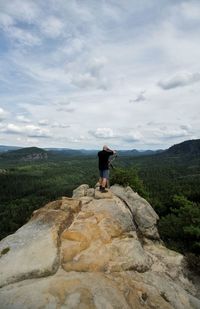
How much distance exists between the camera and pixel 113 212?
24016 mm

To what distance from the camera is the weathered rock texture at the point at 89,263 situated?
50.3ft

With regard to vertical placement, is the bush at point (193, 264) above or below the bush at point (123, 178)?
below

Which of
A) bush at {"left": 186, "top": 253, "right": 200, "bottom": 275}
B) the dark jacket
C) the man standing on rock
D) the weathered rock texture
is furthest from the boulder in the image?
the dark jacket

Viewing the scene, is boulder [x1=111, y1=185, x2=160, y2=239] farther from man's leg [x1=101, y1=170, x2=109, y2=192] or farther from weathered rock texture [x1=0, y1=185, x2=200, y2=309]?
man's leg [x1=101, y1=170, x2=109, y2=192]

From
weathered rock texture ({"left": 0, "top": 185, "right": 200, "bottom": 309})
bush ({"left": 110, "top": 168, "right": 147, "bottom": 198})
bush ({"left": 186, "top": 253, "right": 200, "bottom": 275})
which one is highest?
bush ({"left": 110, "top": 168, "right": 147, "bottom": 198})

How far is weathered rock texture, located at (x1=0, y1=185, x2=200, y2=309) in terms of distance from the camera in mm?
15344

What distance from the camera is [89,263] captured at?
1836 centimetres

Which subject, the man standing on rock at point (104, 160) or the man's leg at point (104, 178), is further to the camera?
the man's leg at point (104, 178)

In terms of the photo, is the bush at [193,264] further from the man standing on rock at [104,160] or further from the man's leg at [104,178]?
the man standing on rock at [104,160]

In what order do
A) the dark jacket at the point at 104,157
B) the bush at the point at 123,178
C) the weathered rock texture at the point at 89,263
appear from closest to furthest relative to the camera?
the weathered rock texture at the point at 89,263 < the dark jacket at the point at 104,157 < the bush at the point at 123,178

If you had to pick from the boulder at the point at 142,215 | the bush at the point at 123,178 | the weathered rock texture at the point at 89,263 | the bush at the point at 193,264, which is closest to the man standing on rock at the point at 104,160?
the weathered rock texture at the point at 89,263

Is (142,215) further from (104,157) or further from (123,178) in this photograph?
(123,178)

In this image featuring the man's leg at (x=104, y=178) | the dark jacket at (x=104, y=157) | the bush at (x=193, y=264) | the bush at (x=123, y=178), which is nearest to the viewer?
the bush at (x=193, y=264)

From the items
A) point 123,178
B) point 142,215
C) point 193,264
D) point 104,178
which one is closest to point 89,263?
point 142,215
